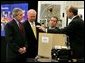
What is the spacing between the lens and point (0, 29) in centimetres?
469

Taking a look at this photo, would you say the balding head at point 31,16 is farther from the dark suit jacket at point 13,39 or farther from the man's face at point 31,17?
the dark suit jacket at point 13,39

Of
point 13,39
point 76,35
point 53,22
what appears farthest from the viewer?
point 53,22

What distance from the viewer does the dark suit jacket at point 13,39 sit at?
3.49 m

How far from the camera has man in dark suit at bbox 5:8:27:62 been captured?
3502mm

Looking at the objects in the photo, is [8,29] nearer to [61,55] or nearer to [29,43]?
[29,43]

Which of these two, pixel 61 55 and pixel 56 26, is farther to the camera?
pixel 56 26

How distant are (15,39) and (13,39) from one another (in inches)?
1.3

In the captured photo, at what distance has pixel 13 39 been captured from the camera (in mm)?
3525

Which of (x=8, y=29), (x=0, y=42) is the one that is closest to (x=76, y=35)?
(x=8, y=29)

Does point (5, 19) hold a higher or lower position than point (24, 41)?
higher

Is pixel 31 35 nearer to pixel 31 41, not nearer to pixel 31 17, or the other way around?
pixel 31 41

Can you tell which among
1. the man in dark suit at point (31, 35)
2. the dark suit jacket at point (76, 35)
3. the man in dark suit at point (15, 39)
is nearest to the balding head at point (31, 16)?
the man in dark suit at point (31, 35)

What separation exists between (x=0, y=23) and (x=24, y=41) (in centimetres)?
112

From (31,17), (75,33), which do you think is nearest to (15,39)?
(31,17)
